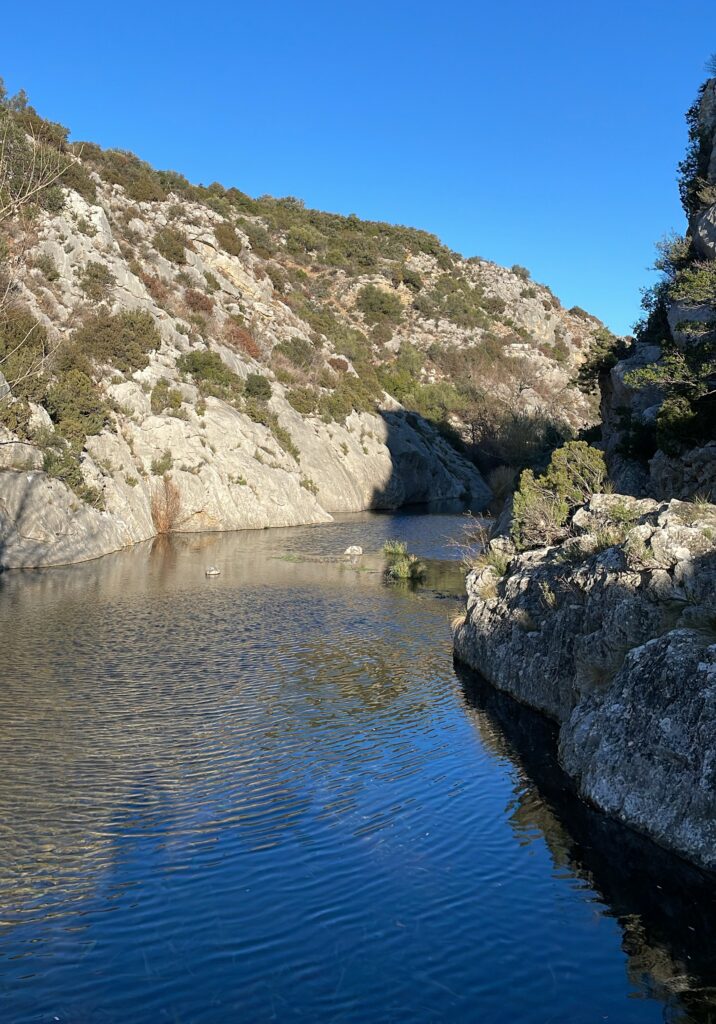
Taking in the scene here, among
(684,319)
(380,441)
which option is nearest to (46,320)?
(380,441)

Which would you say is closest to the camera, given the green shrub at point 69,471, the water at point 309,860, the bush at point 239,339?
the water at point 309,860

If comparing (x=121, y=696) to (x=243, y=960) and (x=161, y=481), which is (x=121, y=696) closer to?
(x=243, y=960)

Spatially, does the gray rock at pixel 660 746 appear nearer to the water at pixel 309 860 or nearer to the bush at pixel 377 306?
the water at pixel 309 860

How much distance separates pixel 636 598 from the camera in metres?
12.8

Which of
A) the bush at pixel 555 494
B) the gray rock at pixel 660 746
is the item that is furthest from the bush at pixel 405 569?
the gray rock at pixel 660 746

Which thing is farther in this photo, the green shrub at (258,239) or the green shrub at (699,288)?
the green shrub at (258,239)

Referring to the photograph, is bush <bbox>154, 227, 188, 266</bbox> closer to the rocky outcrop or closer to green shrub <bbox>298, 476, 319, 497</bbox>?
the rocky outcrop

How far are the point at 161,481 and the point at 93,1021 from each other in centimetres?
3923

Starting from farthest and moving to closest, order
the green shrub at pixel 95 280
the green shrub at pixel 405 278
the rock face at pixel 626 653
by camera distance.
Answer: the green shrub at pixel 405 278
the green shrub at pixel 95 280
the rock face at pixel 626 653

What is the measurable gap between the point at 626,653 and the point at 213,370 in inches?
1716

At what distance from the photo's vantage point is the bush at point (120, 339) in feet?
149

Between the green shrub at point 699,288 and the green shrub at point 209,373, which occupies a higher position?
the green shrub at point 209,373

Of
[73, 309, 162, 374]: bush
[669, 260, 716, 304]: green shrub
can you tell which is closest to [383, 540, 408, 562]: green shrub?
[669, 260, 716, 304]: green shrub

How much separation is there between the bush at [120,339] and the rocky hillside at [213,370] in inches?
5.1
